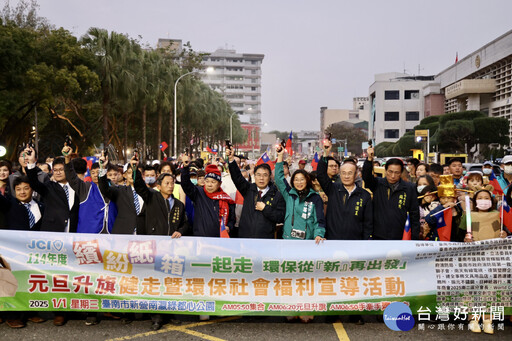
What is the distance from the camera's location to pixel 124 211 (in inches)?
214

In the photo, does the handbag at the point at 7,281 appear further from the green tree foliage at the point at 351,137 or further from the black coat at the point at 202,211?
the green tree foliage at the point at 351,137

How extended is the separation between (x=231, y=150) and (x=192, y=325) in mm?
2042

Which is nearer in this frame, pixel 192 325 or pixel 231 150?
pixel 192 325

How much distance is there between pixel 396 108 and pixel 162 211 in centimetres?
8317

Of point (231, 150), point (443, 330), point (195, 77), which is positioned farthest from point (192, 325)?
point (195, 77)

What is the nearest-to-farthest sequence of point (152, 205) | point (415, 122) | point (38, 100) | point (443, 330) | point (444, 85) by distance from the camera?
point (443, 330) < point (152, 205) < point (38, 100) < point (444, 85) < point (415, 122)

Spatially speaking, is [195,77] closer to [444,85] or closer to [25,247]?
[444,85]

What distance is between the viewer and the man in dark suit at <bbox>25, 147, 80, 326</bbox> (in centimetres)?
530

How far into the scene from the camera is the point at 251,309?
193 inches

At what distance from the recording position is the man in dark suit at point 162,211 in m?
5.27

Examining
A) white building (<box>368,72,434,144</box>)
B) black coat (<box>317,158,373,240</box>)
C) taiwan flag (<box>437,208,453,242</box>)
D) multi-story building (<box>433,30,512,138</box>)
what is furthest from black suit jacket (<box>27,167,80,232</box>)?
white building (<box>368,72,434,144</box>)

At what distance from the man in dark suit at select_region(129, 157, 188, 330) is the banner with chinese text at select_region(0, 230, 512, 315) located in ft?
0.83

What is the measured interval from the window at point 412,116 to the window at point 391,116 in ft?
5.15

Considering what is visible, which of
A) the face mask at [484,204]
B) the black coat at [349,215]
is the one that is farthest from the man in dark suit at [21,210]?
the face mask at [484,204]
